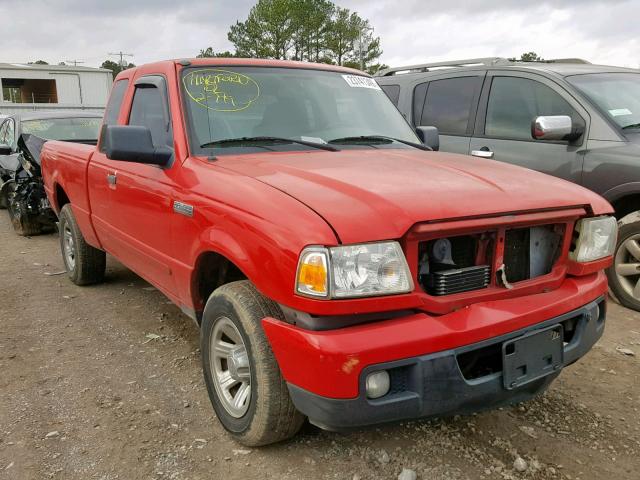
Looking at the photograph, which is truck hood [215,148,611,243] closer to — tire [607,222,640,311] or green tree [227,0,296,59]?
tire [607,222,640,311]

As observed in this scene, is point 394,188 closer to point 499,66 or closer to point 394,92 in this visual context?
point 499,66

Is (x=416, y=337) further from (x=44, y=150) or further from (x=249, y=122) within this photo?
(x=44, y=150)

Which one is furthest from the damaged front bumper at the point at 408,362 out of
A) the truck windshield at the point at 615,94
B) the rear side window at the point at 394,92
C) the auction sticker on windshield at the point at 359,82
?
the rear side window at the point at 394,92

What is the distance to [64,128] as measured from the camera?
841 cm

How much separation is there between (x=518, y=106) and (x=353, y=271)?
3.67 meters

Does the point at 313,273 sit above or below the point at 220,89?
below

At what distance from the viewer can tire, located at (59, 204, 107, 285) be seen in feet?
16.8

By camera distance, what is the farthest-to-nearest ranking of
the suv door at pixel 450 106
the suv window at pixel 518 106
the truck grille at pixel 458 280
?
the suv door at pixel 450 106 → the suv window at pixel 518 106 → the truck grille at pixel 458 280

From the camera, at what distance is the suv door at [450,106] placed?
5.44 m

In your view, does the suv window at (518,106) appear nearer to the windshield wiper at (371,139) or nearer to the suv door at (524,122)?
the suv door at (524,122)

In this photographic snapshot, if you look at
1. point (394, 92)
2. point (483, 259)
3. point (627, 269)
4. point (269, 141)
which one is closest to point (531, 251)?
point (483, 259)

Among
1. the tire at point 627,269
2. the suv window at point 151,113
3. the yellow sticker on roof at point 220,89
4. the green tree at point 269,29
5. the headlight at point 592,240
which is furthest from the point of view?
the green tree at point 269,29

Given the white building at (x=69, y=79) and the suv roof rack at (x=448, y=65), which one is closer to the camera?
the suv roof rack at (x=448, y=65)

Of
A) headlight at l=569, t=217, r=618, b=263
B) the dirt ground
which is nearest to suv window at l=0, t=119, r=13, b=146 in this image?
the dirt ground
